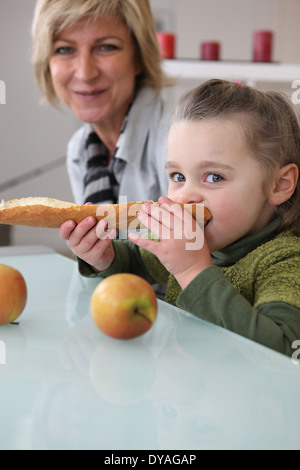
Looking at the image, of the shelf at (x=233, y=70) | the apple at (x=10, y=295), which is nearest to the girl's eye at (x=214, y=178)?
the apple at (x=10, y=295)

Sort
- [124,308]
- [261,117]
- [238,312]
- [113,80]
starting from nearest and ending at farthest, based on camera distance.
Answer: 1. [124,308]
2. [238,312]
3. [261,117]
4. [113,80]

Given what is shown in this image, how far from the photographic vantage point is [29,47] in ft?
12.6

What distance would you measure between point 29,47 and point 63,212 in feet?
10.8

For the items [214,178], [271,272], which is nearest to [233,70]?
[214,178]

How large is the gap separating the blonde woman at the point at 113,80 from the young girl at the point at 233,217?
0.65 metres

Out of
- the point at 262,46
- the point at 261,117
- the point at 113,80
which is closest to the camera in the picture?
the point at 261,117

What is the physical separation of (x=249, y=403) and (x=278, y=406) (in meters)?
0.03

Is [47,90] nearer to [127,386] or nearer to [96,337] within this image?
[96,337]

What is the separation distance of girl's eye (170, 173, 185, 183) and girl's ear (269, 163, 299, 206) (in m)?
0.19

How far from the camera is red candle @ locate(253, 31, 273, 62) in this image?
3.68 m

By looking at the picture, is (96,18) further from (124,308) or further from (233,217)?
(124,308)

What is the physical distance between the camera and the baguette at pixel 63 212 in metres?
0.88

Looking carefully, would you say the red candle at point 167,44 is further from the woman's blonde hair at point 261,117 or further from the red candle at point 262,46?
the woman's blonde hair at point 261,117
